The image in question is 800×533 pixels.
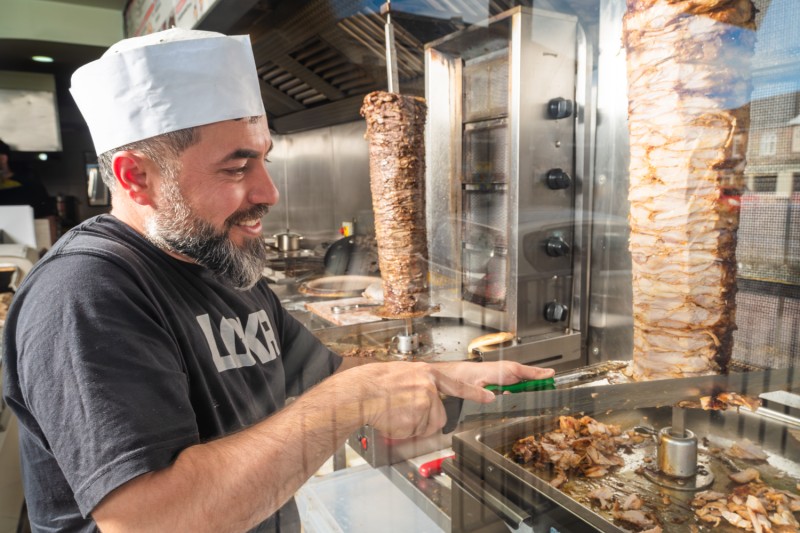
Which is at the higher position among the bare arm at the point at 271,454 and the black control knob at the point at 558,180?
the black control knob at the point at 558,180

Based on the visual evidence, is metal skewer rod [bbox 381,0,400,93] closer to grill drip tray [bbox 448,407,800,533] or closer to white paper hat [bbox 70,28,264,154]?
white paper hat [bbox 70,28,264,154]

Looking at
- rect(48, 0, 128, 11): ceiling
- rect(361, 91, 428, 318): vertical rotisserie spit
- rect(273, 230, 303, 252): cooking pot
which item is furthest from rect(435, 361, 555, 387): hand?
rect(48, 0, 128, 11): ceiling

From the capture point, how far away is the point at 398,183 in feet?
4.46

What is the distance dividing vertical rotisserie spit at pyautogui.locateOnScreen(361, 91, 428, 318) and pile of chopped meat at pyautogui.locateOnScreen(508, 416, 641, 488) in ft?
1.97

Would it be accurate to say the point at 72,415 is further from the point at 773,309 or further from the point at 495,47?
the point at 495,47

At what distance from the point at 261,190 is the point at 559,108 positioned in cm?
91

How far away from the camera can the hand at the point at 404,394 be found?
612 mm

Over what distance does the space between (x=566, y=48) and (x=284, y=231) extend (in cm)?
99

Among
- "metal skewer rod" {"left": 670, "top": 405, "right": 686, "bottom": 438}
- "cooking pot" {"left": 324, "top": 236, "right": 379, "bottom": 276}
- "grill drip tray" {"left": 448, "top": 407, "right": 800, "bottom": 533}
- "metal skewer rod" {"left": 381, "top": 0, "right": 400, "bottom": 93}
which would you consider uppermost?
"metal skewer rod" {"left": 381, "top": 0, "right": 400, "bottom": 93}

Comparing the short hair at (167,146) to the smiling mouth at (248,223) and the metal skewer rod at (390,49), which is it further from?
the metal skewer rod at (390,49)

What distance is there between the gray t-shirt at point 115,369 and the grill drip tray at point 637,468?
1.07 feet

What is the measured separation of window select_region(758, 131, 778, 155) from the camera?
607 mm

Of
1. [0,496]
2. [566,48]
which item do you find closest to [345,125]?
[566,48]

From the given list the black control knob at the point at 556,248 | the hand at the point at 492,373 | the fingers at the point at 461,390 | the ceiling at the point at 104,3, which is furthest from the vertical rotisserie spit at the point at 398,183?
the ceiling at the point at 104,3
